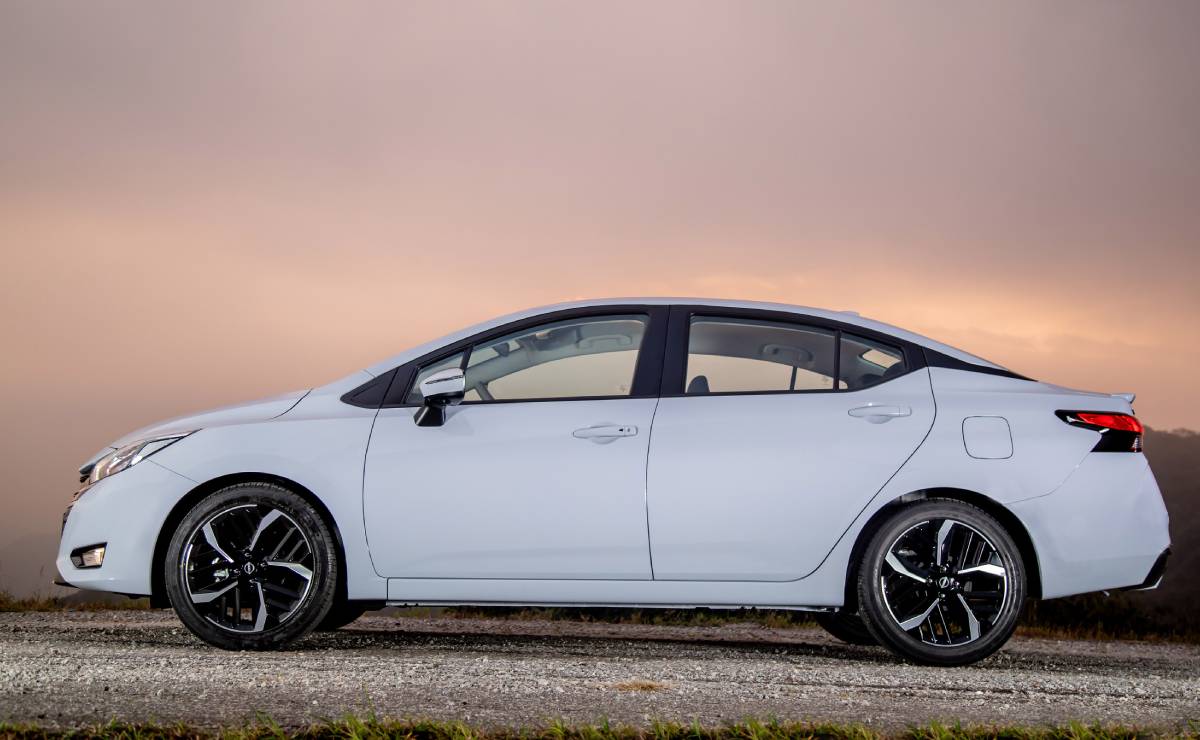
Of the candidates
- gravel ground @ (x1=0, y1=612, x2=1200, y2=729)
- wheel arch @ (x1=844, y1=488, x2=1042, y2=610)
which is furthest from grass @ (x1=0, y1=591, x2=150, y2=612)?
wheel arch @ (x1=844, y1=488, x2=1042, y2=610)

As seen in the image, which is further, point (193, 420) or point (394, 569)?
point (193, 420)

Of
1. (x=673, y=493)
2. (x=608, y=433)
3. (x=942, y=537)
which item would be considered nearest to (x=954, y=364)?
(x=942, y=537)

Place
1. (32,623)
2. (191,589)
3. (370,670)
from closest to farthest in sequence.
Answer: (370,670) → (191,589) → (32,623)

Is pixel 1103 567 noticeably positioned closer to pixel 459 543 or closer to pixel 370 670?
pixel 459 543

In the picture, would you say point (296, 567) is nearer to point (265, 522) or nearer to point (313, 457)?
point (265, 522)

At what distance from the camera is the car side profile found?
5.38 metres

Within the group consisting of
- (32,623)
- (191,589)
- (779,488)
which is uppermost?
(779,488)

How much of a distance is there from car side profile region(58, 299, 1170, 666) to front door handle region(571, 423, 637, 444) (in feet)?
0.06

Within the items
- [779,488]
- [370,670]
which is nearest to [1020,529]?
[779,488]

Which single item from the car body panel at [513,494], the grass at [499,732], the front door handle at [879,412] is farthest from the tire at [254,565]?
the front door handle at [879,412]

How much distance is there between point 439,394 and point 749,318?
1622 mm

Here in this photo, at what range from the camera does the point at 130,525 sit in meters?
5.68

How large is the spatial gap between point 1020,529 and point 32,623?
264 inches

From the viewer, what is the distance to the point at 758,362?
5.68 meters
